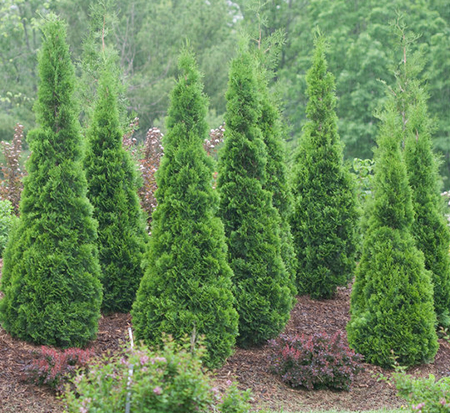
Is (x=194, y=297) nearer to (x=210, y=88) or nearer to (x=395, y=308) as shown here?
(x=395, y=308)

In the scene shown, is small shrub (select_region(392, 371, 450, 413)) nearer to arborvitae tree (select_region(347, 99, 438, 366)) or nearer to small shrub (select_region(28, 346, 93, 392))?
arborvitae tree (select_region(347, 99, 438, 366))

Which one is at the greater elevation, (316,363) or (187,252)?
(187,252)

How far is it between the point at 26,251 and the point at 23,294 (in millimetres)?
466

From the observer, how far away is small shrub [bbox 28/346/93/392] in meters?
5.32

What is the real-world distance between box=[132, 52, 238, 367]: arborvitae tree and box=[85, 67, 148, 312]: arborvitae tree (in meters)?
1.09

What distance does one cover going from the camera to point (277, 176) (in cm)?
805

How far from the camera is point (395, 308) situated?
22.7ft

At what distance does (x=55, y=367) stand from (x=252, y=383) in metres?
2.10

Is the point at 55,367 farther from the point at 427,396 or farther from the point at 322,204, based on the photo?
the point at 322,204

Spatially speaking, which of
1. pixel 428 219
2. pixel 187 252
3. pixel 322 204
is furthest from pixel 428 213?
pixel 187 252

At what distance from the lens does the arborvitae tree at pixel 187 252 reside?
6.05 m

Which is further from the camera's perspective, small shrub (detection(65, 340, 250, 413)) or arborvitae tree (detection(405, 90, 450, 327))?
arborvitae tree (detection(405, 90, 450, 327))

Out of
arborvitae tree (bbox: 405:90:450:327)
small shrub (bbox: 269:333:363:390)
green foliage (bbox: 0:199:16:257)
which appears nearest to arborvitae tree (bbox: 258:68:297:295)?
small shrub (bbox: 269:333:363:390)

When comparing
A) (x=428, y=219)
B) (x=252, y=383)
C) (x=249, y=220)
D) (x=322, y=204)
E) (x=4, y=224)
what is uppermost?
(x=322, y=204)
